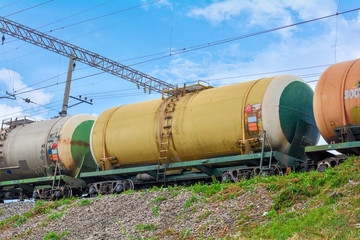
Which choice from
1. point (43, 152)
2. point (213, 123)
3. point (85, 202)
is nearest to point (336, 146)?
point (213, 123)

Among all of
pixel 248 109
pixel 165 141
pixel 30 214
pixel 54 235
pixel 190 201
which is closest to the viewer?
pixel 190 201

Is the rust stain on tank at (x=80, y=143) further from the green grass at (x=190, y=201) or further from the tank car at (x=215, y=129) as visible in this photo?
the green grass at (x=190, y=201)

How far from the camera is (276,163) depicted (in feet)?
43.3

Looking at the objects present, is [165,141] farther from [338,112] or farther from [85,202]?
[338,112]

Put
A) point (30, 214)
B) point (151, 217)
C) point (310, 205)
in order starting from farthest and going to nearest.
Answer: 1. point (30, 214)
2. point (151, 217)
3. point (310, 205)

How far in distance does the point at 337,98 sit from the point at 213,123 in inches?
159

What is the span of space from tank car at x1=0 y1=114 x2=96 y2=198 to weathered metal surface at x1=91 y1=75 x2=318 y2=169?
216 centimetres

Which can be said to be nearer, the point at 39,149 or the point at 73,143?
the point at 73,143

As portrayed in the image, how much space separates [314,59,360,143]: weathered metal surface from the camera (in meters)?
11.8

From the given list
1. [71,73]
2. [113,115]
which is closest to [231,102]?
[113,115]

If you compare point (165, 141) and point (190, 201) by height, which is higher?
point (165, 141)

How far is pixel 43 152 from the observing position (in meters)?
18.9

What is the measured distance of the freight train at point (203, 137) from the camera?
1238 centimetres

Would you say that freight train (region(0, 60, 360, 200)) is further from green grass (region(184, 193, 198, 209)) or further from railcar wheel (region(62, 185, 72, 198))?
green grass (region(184, 193, 198, 209))
